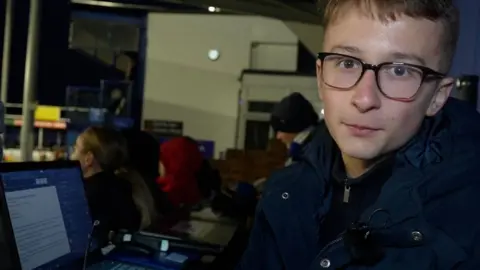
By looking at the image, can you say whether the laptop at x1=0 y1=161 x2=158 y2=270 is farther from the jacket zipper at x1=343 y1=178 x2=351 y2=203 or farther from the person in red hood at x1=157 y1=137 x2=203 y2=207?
the person in red hood at x1=157 y1=137 x2=203 y2=207

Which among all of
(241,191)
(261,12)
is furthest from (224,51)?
(241,191)

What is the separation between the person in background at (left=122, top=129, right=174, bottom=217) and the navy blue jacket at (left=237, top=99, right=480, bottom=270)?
2.12m

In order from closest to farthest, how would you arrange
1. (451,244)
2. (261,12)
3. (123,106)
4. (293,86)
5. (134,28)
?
(451,244), (261,12), (123,106), (293,86), (134,28)

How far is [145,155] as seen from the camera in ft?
12.2

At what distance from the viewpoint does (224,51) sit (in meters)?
11.7

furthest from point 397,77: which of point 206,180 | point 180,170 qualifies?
point 206,180

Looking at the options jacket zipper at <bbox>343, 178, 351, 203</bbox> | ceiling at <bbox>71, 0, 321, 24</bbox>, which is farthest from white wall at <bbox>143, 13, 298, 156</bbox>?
jacket zipper at <bbox>343, 178, 351, 203</bbox>

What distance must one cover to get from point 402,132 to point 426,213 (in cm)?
14

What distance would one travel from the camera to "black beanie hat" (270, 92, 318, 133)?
3.67 m

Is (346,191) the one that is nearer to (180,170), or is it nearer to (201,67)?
(180,170)

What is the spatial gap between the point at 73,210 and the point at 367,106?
0.77 meters

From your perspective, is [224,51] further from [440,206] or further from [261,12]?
[440,206]

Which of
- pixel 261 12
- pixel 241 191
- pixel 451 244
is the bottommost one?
pixel 241 191

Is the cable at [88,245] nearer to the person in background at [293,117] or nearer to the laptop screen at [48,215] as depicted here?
the laptop screen at [48,215]
